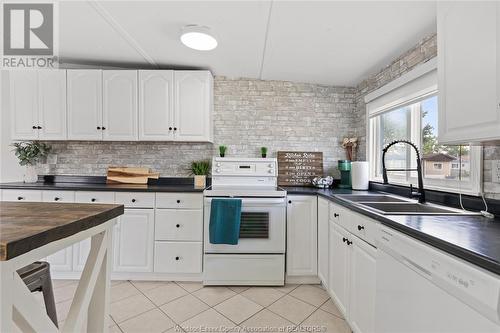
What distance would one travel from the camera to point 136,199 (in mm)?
2311

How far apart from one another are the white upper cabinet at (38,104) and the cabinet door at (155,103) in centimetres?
85

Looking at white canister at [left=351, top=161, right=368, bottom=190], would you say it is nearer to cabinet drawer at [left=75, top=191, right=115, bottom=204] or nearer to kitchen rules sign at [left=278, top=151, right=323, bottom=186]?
kitchen rules sign at [left=278, top=151, right=323, bottom=186]

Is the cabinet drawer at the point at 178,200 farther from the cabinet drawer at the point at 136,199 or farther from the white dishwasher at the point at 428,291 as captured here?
the white dishwasher at the point at 428,291

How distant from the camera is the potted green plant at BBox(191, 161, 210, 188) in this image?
2.69m

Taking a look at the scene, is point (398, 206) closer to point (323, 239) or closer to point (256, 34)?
point (323, 239)

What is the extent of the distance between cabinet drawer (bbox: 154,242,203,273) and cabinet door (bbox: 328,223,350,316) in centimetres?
121

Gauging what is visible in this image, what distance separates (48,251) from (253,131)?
7.89 feet

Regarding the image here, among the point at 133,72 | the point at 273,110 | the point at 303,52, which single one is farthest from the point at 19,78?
the point at 303,52

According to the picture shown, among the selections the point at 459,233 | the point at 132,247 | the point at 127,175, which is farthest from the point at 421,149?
the point at 127,175

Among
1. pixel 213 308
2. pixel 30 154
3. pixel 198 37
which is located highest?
pixel 198 37

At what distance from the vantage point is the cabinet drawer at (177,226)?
229 centimetres

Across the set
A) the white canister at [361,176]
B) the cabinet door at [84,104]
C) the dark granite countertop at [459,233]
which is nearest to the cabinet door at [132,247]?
the cabinet door at [84,104]

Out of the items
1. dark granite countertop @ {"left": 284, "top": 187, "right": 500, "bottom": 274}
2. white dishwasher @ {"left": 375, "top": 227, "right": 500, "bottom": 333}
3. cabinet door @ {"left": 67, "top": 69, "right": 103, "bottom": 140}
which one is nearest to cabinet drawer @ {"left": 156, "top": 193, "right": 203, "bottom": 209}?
cabinet door @ {"left": 67, "top": 69, "right": 103, "bottom": 140}

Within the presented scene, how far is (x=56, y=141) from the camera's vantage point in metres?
2.88
